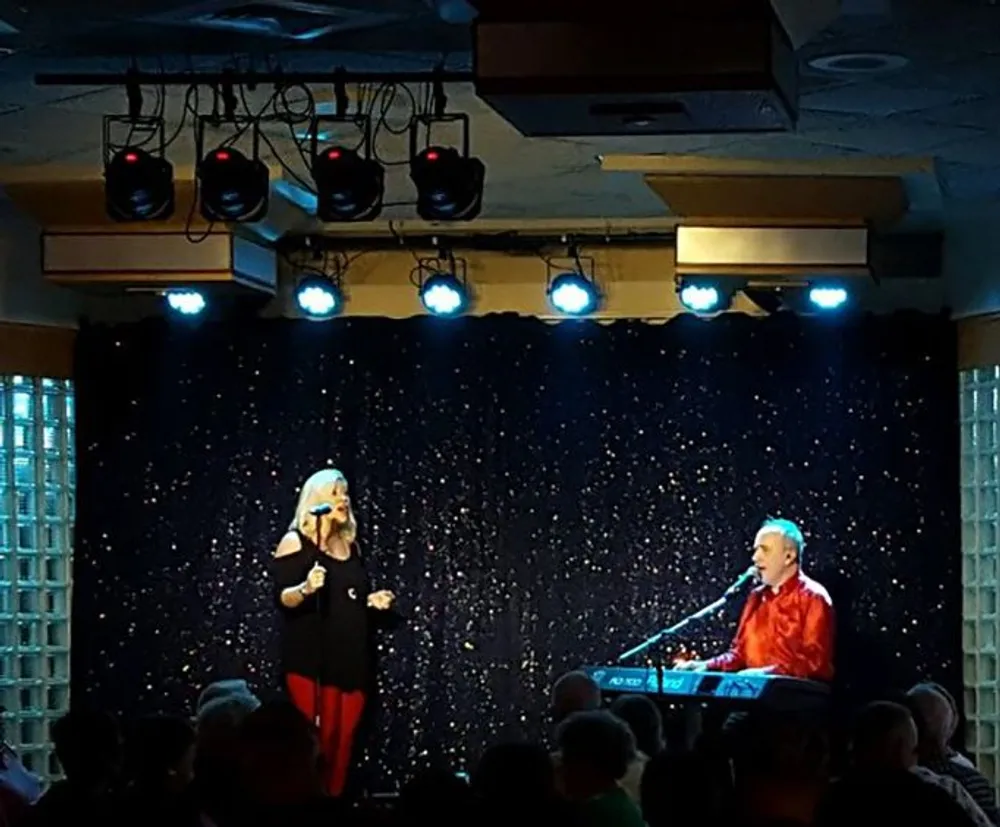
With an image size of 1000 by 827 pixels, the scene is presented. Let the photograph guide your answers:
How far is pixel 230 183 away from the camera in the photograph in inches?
234

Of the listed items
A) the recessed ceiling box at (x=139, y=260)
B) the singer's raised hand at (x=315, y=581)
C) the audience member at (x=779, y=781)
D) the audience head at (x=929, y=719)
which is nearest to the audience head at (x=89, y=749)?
the audience member at (x=779, y=781)

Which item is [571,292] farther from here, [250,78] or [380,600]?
[250,78]

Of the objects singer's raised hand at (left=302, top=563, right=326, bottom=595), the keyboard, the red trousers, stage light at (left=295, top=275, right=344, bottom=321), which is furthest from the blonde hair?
the keyboard

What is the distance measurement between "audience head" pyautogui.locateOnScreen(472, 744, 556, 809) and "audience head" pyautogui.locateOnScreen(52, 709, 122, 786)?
891 mm

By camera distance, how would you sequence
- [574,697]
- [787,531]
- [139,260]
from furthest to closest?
[787,531] → [139,260] → [574,697]

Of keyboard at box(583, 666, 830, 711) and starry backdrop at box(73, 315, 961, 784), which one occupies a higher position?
starry backdrop at box(73, 315, 961, 784)

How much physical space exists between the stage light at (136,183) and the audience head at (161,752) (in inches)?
79.5

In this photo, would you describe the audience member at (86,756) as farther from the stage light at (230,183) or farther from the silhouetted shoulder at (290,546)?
the silhouetted shoulder at (290,546)

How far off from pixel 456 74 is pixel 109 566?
4.20m

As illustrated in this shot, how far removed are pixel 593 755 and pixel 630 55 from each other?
149cm

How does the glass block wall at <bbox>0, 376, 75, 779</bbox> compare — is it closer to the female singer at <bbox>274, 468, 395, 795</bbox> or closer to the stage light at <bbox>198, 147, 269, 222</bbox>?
the female singer at <bbox>274, 468, 395, 795</bbox>

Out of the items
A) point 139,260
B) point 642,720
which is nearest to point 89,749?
point 642,720

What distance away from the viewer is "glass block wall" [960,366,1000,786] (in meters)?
8.73

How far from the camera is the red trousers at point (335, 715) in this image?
870cm
